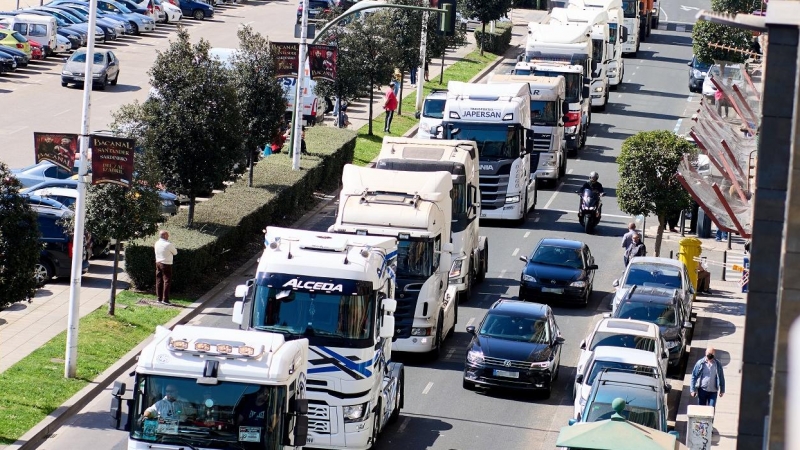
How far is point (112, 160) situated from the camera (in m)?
27.2

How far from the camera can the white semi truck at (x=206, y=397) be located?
1866 centimetres

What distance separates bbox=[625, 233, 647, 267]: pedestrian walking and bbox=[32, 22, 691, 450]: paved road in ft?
2.92

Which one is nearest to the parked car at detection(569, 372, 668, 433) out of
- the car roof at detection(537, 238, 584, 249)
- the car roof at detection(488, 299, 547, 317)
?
the car roof at detection(488, 299, 547, 317)

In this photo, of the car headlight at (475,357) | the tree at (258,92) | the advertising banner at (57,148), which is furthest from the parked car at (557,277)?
the advertising banner at (57,148)

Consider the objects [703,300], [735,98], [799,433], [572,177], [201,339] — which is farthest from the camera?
[572,177]

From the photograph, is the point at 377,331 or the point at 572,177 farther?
the point at 572,177

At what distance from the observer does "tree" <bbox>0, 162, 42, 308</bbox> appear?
80.4 ft

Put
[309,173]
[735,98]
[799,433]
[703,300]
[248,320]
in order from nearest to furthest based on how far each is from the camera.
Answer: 1. [799,433]
2. [248,320]
3. [735,98]
4. [703,300]
5. [309,173]

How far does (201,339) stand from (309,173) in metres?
24.2

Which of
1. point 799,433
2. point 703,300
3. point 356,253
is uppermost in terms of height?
point 799,433

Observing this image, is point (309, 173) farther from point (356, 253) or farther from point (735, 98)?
point (356, 253)

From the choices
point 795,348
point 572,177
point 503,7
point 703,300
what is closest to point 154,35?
point 503,7

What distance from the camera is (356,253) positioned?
2353cm

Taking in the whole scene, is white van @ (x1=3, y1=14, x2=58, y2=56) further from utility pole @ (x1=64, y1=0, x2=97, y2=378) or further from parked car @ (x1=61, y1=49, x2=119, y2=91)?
utility pole @ (x1=64, y1=0, x2=97, y2=378)
